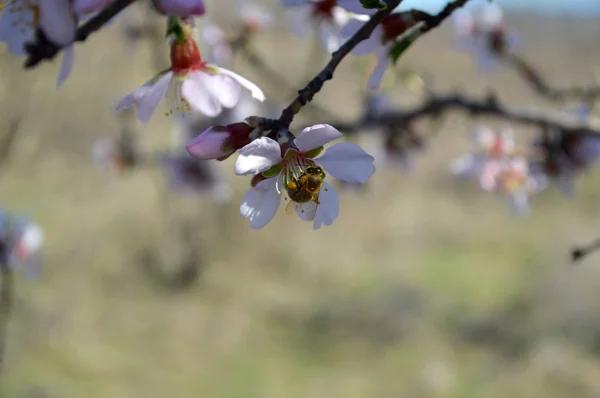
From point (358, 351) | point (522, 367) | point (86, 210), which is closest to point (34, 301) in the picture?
point (86, 210)

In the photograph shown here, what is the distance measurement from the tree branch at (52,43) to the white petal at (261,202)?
0.20m

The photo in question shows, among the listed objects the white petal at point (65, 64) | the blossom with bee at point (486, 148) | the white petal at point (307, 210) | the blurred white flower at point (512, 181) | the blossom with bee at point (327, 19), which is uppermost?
the white petal at point (65, 64)

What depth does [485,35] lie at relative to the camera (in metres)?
1.45

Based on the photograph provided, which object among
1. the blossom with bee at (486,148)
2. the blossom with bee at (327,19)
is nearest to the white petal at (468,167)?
the blossom with bee at (486,148)

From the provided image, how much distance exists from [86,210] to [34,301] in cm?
172

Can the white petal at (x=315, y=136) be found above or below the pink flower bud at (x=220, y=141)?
below

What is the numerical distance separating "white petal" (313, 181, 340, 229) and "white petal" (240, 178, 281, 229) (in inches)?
1.7

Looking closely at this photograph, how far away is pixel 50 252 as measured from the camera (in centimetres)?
462

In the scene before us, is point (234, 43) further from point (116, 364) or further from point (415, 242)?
point (415, 242)

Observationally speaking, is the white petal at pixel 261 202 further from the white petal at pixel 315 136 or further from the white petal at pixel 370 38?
the white petal at pixel 370 38

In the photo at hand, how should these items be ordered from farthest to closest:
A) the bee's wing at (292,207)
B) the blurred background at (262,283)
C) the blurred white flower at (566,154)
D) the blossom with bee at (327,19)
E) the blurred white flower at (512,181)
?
the blurred background at (262,283) → the blurred white flower at (512,181) → the blurred white flower at (566,154) → the blossom with bee at (327,19) → the bee's wing at (292,207)

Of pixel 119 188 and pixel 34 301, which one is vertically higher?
pixel 34 301

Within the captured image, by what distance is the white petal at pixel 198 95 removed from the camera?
52 cm

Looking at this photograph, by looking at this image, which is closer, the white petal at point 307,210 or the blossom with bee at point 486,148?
the white petal at point 307,210
